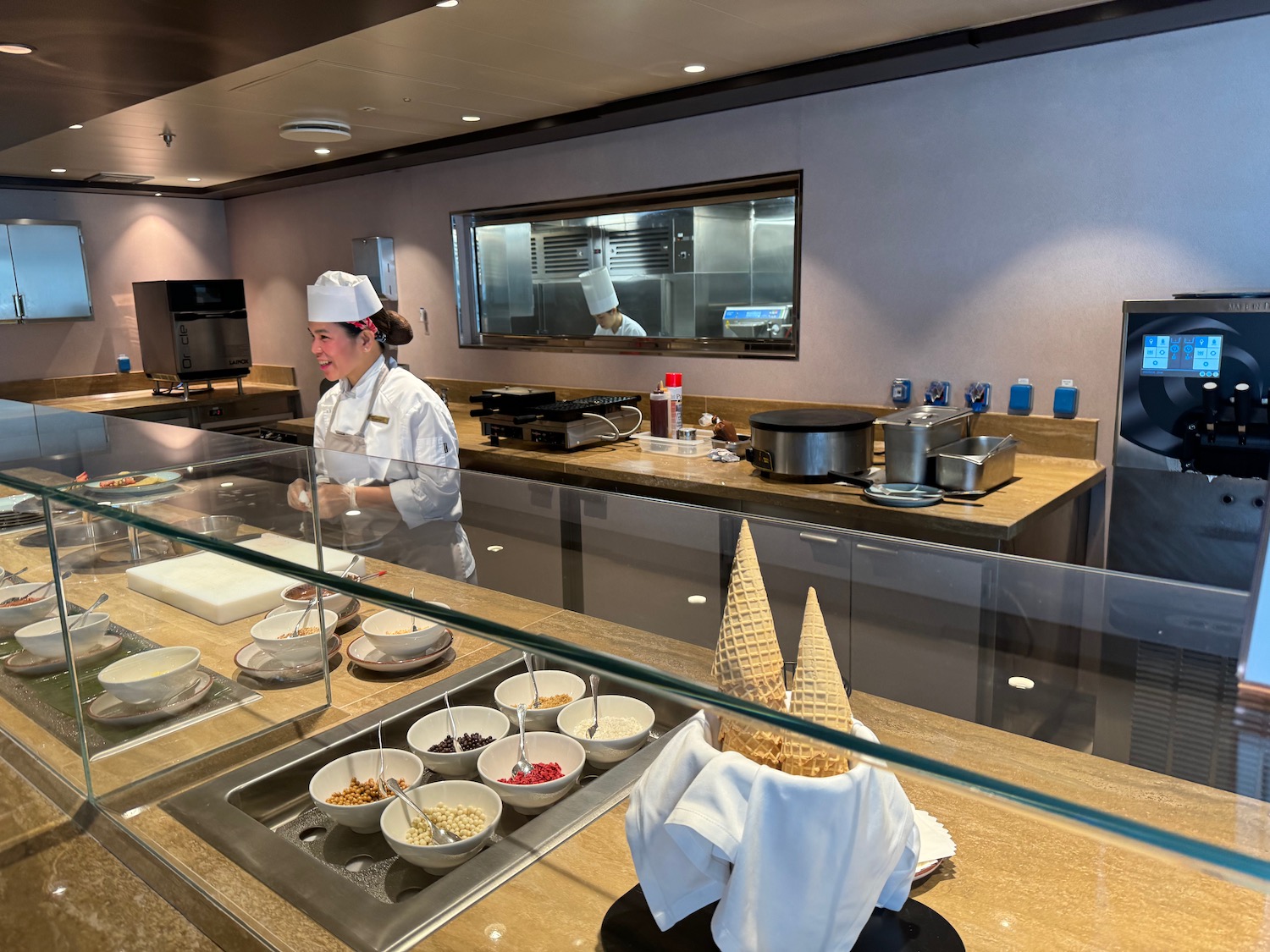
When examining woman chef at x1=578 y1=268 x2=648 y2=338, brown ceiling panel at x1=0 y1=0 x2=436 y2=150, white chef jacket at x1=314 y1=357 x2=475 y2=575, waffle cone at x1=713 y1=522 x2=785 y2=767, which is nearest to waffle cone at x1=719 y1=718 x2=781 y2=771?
waffle cone at x1=713 y1=522 x2=785 y2=767

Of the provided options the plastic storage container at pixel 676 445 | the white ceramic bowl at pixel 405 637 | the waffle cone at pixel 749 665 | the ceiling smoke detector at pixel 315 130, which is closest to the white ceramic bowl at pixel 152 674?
the white ceramic bowl at pixel 405 637

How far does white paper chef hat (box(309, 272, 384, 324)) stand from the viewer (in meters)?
2.62

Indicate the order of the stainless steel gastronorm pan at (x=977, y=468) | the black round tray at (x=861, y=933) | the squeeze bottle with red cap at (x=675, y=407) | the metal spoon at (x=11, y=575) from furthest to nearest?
1. the squeeze bottle with red cap at (x=675, y=407)
2. the stainless steel gastronorm pan at (x=977, y=468)
3. the metal spoon at (x=11, y=575)
4. the black round tray at (x=861, y=933)

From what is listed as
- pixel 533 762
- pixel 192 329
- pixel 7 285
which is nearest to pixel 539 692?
pixel 533 762

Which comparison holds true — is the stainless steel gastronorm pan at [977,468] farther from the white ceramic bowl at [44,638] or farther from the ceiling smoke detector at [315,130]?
the ceiling smoke detector at [315,130]

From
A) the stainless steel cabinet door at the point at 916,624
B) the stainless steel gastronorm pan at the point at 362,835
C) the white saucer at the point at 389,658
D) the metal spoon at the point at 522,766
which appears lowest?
the stainless steel gastronorm pan at the point at 362,835

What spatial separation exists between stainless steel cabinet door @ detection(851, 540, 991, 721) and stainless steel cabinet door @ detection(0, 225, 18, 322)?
637cm

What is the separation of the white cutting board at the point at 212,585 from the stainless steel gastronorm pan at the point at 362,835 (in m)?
0.23

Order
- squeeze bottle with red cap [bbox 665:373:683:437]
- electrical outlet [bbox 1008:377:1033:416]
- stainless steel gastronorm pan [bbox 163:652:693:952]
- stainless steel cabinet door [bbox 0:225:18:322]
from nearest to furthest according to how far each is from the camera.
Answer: stainless steel gastronorm pan [bbox 163:652:693:952] → electrical outlet [bbox 1008:377:1033:416] → squeeze bottle with red cap [bbox 665:373:683:437] → stainless steel cabinet door [bbox 0:225:18:322]

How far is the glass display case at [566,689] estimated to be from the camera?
2.04 feet

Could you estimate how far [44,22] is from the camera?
61.7 inches

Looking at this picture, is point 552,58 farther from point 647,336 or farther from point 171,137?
point 171,137

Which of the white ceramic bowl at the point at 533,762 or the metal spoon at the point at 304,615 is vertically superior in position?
the metal spoon at the point at 304,615

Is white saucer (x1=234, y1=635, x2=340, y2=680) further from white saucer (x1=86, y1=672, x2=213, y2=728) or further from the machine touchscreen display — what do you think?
the machine touchscreen display
